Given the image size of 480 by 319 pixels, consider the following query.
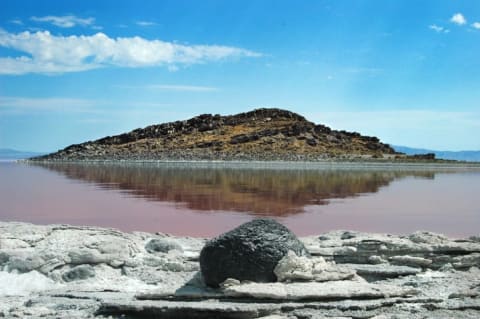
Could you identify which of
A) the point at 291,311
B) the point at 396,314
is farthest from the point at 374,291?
the point at 291,311

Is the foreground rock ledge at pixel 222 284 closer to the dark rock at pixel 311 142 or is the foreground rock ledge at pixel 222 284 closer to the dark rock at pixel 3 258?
the dark rock at pixel 3 258

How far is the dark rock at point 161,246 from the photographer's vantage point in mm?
12805

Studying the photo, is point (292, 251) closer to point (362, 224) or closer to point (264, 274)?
point (264, 274)

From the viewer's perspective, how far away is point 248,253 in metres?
9.81

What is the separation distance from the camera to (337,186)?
37.9 metres

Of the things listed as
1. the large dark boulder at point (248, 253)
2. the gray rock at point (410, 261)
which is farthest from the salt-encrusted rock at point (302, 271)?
the gray rock at point (410, 261)

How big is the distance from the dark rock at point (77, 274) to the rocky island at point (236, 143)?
7443cm

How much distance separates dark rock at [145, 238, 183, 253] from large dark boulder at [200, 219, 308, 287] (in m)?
2.80

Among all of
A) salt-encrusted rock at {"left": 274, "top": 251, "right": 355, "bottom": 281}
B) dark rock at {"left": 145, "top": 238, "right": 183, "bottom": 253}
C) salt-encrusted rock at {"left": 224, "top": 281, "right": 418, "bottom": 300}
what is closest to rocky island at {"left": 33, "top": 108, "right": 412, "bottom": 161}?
dark rock at {"left": 145, "top": 238, "right": 183, "bottom": 253}

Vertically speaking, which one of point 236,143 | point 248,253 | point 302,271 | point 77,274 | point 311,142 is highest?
point 311,142

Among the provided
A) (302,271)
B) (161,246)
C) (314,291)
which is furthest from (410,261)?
(161,246)

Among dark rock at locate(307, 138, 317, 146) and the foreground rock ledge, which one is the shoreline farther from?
the foreground rock ledge

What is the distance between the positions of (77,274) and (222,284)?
10.5 feet

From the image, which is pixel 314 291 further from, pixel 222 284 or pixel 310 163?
pixel 310 163
